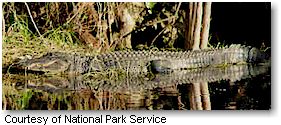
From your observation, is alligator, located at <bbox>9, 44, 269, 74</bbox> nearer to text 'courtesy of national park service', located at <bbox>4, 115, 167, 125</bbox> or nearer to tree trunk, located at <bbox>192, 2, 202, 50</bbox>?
tree trunk, located at <bbox>192, 2, 202, 50</bbox>

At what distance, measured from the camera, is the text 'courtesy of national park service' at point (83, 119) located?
183 inches

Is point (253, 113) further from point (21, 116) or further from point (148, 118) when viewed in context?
point (21, 116)

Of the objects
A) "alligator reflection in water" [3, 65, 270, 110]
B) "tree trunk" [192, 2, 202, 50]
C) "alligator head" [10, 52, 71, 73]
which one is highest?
"tree trunk" [192, 2, 202, 50]

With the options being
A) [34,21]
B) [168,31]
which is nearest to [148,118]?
[168,31]

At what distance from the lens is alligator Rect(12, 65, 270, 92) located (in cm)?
466

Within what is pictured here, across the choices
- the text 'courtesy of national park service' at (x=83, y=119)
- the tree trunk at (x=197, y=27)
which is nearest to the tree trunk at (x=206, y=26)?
the tree trunk at (x=197, y=27)

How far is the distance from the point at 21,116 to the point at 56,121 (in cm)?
16

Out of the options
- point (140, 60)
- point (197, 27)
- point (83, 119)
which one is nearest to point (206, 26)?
point (197, 27)

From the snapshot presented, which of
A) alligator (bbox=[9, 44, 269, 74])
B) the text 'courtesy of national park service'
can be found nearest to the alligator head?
alligator (bbox=[9, 44, 269, 74])

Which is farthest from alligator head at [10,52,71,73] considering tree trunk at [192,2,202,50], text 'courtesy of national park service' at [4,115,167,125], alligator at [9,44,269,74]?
tree trunk at [192,2,202,50]

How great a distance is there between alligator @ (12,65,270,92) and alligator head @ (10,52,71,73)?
0.04m

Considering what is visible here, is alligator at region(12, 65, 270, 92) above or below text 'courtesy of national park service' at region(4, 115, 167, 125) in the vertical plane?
above

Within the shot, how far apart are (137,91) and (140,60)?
0.57 ft

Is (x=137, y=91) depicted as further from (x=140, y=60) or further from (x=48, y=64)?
(x=48, y=64)
